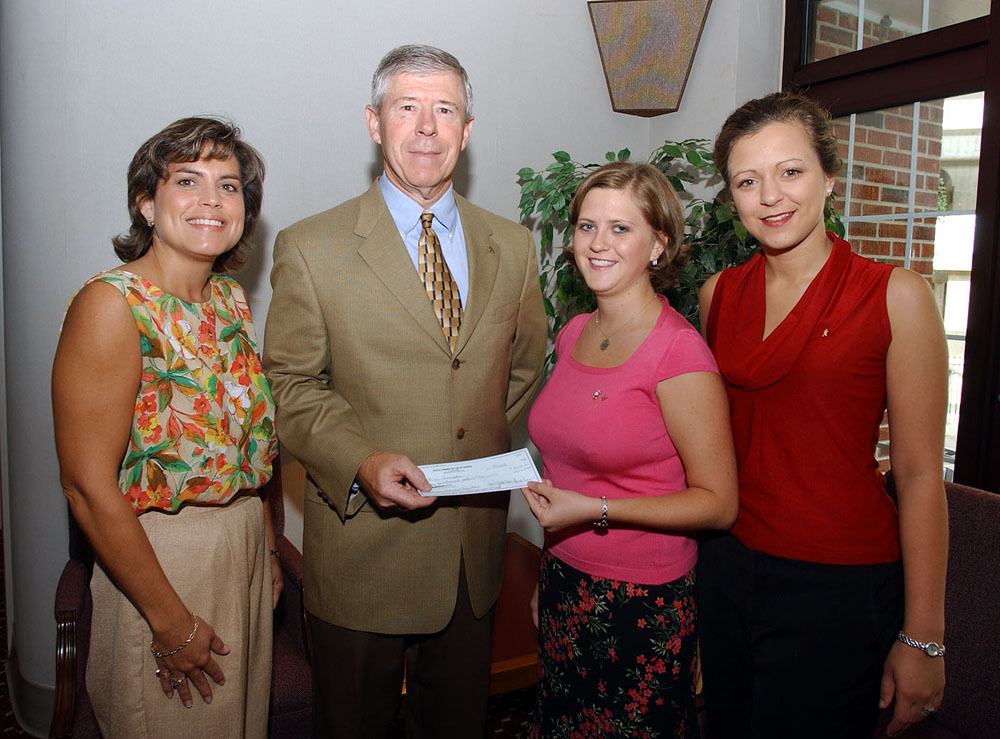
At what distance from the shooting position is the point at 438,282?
169 centimetres

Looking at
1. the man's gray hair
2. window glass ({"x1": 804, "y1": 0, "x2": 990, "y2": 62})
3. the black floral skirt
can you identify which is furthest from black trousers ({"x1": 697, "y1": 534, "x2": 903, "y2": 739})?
window glass ({"x1": 804, "y1": 0, "x2": 990, "y2": 62})

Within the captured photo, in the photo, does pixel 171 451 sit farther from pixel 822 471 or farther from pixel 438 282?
pixel 822 471

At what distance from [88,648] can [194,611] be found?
17.4 inches

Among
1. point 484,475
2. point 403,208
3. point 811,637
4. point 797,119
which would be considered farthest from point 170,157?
point 811,637

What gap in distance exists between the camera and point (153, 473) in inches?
59.1

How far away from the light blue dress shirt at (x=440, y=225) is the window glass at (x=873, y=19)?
2.01m

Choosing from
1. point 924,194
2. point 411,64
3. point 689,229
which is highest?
point 411,64

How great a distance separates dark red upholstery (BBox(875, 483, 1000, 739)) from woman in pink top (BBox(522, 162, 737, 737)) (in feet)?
2.27

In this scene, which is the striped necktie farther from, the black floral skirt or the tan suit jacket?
the black floral skirt

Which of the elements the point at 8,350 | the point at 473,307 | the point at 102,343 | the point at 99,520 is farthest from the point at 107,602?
the point at 8,350

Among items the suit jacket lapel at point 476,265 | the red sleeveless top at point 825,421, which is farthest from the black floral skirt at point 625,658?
the suit jacket lapel at point 476,265

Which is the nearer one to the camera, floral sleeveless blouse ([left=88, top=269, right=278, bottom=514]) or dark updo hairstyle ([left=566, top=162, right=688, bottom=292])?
floral sleeveless blouse ([left=88, top=269, right=278, bottom=514])

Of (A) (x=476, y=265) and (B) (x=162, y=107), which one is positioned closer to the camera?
(A) (x=476, y=265)

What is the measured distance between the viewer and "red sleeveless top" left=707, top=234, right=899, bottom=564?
4.46 ft
